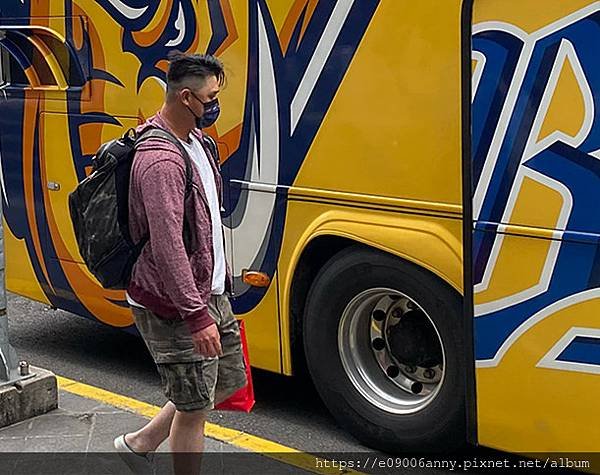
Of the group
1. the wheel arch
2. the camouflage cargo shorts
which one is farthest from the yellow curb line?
the camouflage cargo shorts

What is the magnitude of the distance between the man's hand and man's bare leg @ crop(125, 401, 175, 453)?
58 cm

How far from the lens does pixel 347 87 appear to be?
15.8ft

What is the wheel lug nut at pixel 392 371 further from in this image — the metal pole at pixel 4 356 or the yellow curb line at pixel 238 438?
the metal pole at pixel 4 356

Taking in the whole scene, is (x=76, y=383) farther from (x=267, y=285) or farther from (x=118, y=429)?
(x=267, y=285)

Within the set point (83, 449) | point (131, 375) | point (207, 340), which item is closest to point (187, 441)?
point (207, 340)

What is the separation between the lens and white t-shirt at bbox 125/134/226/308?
3.84 m

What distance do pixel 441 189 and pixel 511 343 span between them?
72 cm

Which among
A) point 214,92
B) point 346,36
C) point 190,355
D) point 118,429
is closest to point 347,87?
point 346,36

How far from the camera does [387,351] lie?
5.12 m

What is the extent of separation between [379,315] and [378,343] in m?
0.15

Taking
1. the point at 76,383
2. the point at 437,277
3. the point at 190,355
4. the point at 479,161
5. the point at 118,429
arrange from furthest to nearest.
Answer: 1. the point at 76,383
2. the point at 118,429
3. the point at 437,277
4. the point at 479,161
5. the point at 190,355

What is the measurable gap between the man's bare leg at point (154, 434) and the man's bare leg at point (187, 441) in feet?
0.79

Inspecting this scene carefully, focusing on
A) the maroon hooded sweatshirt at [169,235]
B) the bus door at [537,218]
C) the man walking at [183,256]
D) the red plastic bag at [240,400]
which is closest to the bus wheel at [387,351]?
the bus door at [537,218]

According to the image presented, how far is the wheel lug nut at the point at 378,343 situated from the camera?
201 inches
